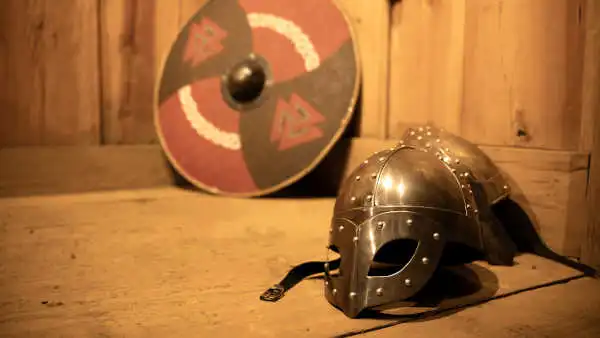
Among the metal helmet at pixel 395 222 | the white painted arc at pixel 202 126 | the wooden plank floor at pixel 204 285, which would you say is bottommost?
the wooden plank floor at pixel 204 285

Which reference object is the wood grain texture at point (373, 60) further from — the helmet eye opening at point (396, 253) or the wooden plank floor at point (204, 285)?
the helmet eye opening at point (396, 253)

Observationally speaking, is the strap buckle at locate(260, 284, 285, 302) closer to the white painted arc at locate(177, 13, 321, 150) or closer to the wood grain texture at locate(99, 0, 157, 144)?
the white painted arc at locate(177, 13, 321, 150)

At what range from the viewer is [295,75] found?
86.0 inches

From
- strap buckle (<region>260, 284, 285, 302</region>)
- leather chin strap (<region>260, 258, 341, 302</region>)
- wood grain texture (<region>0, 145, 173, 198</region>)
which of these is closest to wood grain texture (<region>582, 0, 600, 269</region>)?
leather chin strap (<region>260, 258, 341, 302</region>)

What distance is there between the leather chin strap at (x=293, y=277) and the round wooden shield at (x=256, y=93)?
871 mm

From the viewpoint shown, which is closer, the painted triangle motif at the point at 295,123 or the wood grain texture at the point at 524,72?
the wood grain texture at the point at 524,72

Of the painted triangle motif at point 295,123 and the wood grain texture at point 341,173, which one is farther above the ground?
the painted triangle motif at point 295,123

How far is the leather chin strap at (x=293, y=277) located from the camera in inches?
42.1

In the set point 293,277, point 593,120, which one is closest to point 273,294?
point 293,277

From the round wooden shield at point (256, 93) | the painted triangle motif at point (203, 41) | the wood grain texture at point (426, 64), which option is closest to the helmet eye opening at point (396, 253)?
the wood grain texture at point (426, 64)

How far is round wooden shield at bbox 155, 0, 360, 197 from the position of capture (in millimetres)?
2121

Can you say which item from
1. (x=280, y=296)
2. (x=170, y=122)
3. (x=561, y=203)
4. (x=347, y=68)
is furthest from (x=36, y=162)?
(x=561, y=203)

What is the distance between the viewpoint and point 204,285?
3.78 feet

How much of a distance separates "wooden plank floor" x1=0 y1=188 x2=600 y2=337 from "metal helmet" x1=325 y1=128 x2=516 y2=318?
6 cm
